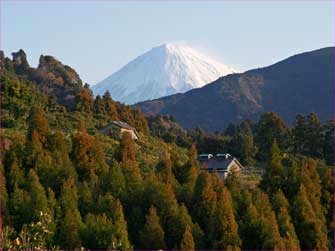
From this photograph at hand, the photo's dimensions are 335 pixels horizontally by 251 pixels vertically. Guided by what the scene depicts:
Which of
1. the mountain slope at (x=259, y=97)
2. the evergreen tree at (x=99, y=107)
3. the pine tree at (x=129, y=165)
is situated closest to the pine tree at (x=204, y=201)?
the pine tree at (x=129, y=165)

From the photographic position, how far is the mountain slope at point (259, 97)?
2512 inches

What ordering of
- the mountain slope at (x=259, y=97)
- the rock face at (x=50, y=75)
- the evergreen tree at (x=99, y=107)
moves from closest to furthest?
the evergreen tree at (x=99, y=107) → the rock face at (x=50, y=75) → the mountain slope at (x=259, y=97)

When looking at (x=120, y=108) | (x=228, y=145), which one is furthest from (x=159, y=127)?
(x=228, y=145)

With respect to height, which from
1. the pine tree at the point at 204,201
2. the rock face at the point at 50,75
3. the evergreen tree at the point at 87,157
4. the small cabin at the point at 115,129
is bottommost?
the pine tree at the point at 204,201

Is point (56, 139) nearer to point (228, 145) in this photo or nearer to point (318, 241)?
point (318, 241)

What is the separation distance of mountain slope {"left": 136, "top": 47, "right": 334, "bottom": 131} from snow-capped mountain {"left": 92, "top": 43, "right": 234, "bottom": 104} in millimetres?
14229

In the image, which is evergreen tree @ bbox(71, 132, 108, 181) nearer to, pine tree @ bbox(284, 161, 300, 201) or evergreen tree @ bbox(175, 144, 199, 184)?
evergreen tree @ bbox(175, 144, 199, 184)

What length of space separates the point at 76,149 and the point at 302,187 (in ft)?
16.0

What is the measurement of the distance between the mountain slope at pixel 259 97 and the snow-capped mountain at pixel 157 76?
1423cm

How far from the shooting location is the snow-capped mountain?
8669 centimetres

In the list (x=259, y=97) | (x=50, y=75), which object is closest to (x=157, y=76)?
(x=259, y=97)

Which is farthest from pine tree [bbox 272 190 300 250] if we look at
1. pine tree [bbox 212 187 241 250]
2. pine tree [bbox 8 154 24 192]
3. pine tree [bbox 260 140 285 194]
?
pine tree [bbox 8 154 24 192]

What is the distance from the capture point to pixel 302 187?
14.0 meters

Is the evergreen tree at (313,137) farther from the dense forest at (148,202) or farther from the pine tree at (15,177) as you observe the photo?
the pine tree at (15,177)
